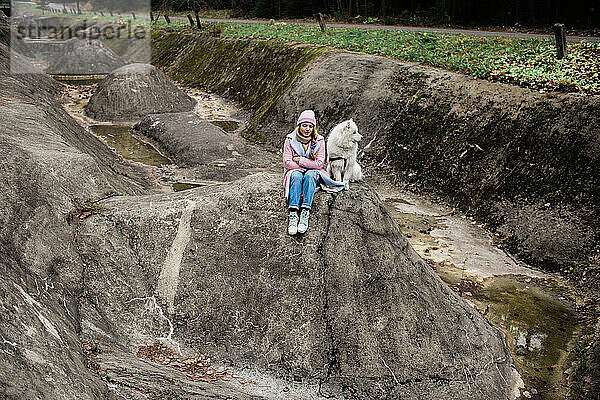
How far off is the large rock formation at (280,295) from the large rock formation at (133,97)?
47.9 ft

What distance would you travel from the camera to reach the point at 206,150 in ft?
50.8

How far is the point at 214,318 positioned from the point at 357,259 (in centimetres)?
186

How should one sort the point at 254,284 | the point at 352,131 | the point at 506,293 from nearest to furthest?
the point at 254,284
the point at 352,131
the point at 506,293

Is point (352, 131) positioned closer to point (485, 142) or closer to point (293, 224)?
point (293, 224)

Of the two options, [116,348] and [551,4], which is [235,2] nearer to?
[551,4]

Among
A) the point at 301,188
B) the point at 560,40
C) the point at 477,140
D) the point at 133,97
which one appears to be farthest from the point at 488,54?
the point at 133,97

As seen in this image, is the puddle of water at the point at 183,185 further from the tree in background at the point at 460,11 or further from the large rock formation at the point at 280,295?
the tree in background at the point at 460,11

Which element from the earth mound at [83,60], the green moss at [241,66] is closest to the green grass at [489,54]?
the green moss at [241,66]

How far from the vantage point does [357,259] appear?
259 inches

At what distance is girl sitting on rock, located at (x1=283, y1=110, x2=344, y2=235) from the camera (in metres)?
6.38

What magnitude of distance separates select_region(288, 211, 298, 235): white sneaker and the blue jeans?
8 cm

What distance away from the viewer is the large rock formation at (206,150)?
578 inches

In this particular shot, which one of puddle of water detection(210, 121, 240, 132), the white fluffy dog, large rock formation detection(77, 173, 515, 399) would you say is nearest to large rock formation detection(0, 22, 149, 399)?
large rock formation detection(77, 173, 515, 399)

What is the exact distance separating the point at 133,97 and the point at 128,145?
4.02 metres
